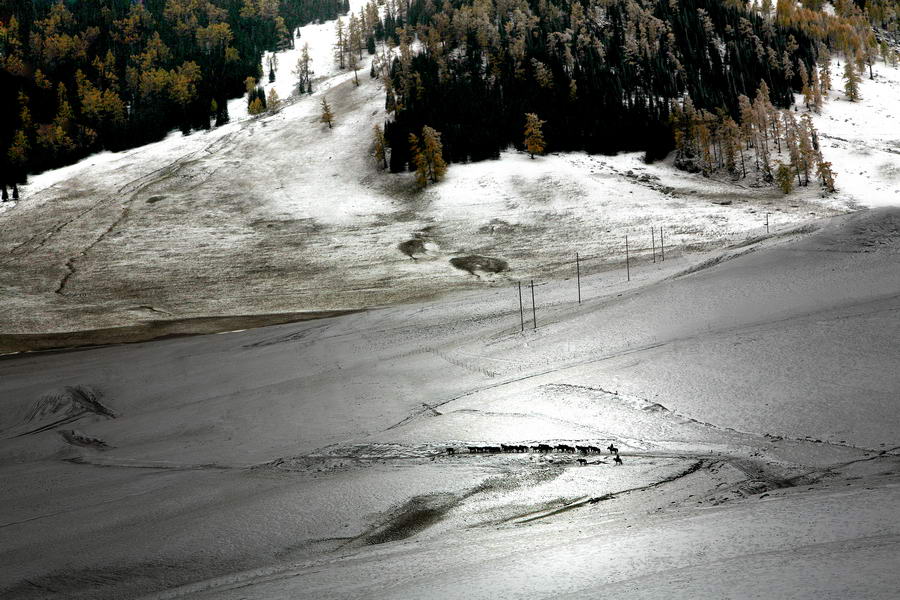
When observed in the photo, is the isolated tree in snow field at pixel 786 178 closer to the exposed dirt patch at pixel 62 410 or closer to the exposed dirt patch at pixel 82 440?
the exposed dirt patch at pixel 62 410

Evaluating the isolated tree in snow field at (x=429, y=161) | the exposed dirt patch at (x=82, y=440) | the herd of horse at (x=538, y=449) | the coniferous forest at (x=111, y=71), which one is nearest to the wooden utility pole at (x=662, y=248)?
the isolated tree in snow field at (x=429, y=161)

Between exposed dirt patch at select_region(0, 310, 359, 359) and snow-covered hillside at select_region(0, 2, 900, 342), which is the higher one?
snow-covered hillside at select_region(0, 2, 900, 342)

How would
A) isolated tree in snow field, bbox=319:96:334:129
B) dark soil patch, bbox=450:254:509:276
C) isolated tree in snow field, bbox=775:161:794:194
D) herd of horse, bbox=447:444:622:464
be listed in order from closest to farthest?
herd of horse, bbox=447:444:622:464
dark soil patch, bbox=450:254:509:276
isolated tree in snow field, bbox=775:161:794:194
isolated tree in snow field, bbox=319:96:334:129

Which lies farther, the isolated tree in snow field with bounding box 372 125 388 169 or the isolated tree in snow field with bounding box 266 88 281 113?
the isolated tree in snow field with bounding box 266 88 281 113

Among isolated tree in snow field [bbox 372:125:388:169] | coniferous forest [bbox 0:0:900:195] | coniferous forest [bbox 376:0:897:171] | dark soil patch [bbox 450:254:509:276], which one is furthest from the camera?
coniferous forest [bbox 376:0:897:171]

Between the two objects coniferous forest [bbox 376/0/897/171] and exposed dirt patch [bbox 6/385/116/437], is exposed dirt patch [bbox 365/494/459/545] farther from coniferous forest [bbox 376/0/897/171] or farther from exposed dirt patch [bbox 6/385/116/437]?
coniferous forest [bbox 376/0/897/171]

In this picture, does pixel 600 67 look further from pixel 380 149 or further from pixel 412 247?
pixel 412 247

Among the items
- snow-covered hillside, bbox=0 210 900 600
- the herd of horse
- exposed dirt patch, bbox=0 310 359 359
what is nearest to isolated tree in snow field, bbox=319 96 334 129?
exposed dirt patch, bbox=0 310 359 359
